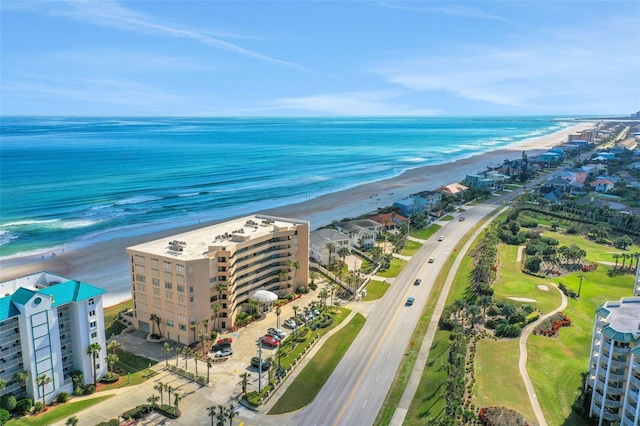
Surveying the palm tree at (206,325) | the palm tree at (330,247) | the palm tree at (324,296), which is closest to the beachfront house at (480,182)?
the palm tree at (330,247)

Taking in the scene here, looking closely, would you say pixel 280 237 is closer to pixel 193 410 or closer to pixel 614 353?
Answer: pixel 193 410

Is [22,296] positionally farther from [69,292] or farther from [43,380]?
[43,380]

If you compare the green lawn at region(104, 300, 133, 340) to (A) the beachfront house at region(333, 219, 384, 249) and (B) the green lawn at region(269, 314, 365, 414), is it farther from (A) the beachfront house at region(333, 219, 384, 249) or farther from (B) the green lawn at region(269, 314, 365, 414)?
(A) the beachfront house at region(333, 219, 384, 249)

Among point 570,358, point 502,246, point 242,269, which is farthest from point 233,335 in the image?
point 502,246

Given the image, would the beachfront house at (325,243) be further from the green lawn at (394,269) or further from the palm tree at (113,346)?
the palm tree at (113,346)

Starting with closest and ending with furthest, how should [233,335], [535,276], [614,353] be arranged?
[614,353]
[233,335]
[535,276]
